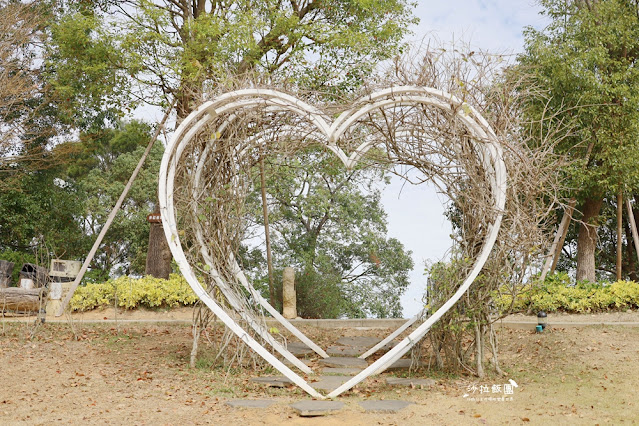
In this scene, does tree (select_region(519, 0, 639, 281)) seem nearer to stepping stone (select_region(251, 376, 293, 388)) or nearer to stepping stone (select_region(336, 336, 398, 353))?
stepping stone (select_region(336, 336, 398, 353))

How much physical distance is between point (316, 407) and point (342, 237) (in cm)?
858

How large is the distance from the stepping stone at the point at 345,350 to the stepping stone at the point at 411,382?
51.4 inches

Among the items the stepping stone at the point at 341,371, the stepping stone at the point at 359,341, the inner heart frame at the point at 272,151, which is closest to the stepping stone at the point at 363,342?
the stepping stone at the point at 359,341

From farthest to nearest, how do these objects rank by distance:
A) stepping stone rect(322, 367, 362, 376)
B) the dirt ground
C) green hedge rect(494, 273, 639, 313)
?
1. green hedge rect(494, 273, 639, 313)
2. stepping stone rect(322, 367, 362, 376)
3. the dirt ground

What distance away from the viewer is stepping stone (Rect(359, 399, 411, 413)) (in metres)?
4.85

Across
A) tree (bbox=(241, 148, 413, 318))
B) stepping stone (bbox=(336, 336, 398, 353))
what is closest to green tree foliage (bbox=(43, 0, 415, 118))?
tree (bbox=(241, 148, 413, 318))

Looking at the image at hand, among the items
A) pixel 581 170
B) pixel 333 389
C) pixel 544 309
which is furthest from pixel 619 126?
pixel 333 389

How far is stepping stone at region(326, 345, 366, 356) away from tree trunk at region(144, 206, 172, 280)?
5.05 m

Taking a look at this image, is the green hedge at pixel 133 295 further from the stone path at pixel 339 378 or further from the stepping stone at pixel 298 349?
the stone path at pixel 339 378

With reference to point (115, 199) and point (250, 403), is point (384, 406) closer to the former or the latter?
point (250, 403)

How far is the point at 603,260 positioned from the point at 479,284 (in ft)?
34.0

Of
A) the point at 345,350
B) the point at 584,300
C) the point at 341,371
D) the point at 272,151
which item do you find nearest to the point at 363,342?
the point at 345,350

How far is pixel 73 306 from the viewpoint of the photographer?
9.65 meters

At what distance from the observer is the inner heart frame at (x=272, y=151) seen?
5.52 meters
